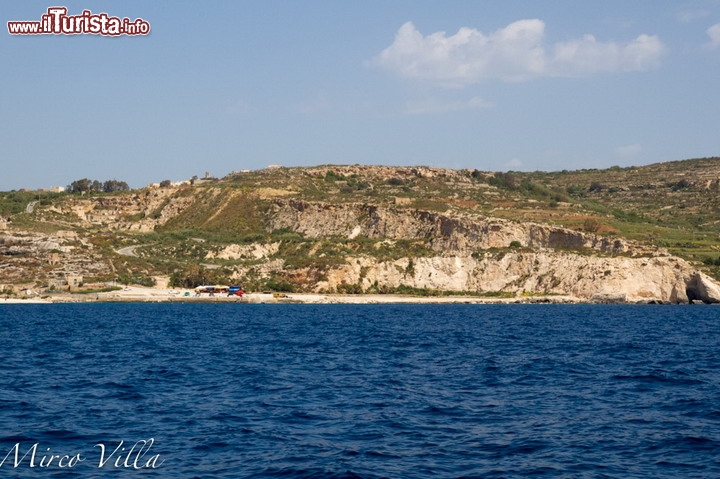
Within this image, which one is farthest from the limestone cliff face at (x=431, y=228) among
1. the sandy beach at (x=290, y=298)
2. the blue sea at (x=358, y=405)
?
the blue sea at (x=358, y=405)

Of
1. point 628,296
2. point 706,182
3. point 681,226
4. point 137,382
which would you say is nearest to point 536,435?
point 137,382

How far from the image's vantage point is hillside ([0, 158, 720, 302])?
91.9 meters

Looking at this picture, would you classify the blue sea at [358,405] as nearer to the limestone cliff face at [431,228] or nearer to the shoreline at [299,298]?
the shoreline at [299,298]

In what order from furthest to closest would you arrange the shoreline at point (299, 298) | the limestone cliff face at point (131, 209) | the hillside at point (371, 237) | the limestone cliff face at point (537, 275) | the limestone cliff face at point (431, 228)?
A: 1. the limestone cliff face at point (131, 209)
2. the limestone cliff face at point (431, 228)
3. the hillside at point (371, 237)
4. the limestone cliff face at point (537, 275)
5. the shoreline at point (299, 298)

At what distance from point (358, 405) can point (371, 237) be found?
89.9 meters

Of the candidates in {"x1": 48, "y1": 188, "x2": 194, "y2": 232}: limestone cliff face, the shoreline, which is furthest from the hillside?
the shoreline

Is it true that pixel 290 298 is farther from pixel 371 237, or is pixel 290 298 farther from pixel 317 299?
pixel 371 237

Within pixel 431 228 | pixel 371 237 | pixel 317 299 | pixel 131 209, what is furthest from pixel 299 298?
pixel 131 209

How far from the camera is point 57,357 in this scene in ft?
114

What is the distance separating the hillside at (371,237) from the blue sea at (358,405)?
4572 centimetres

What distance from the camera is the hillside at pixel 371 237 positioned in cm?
9188

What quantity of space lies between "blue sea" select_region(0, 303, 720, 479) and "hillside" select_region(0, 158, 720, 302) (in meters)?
45.7

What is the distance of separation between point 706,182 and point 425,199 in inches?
2202

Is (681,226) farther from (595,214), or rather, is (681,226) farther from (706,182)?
(706,182)
